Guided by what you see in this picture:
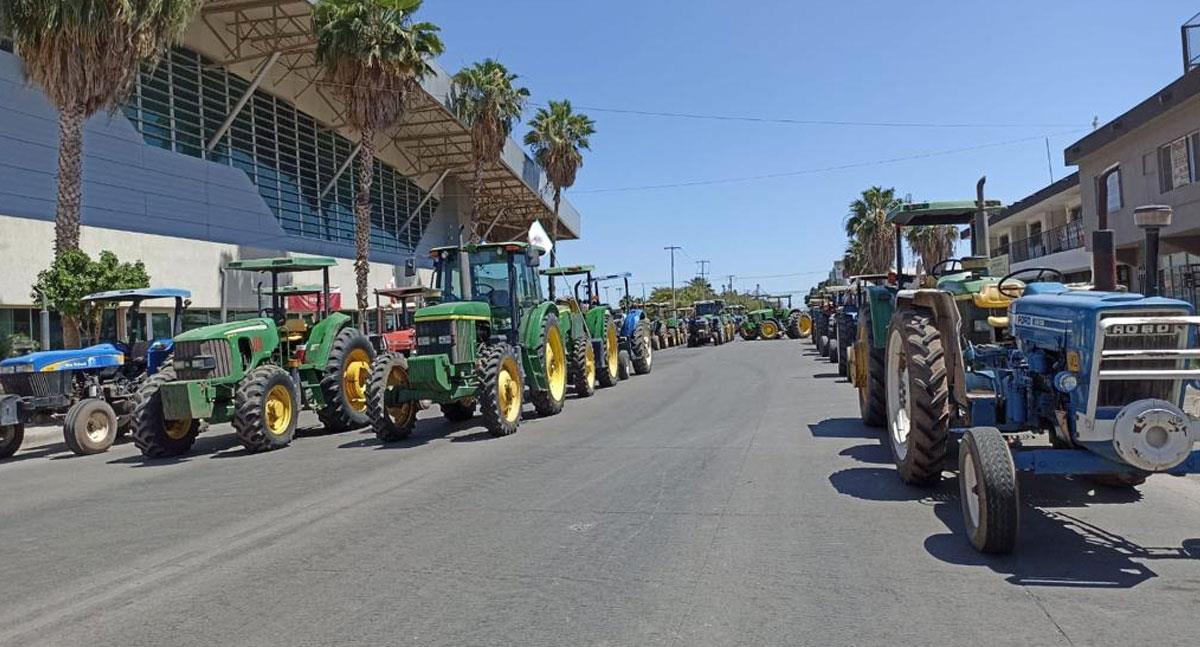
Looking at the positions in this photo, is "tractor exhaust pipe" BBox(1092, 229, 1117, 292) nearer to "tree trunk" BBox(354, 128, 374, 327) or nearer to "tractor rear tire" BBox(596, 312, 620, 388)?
"tractor rear tire" BBox(596, 312, 620, 388)

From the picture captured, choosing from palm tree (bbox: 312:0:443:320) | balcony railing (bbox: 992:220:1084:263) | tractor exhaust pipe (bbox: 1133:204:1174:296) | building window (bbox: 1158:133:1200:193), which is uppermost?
palm tree (bbox: 312:0:443:320)

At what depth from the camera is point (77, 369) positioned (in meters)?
13.1

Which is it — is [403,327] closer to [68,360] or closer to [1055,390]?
[68,360]

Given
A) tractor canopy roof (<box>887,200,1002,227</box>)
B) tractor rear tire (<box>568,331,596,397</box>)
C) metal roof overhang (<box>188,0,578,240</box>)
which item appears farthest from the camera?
metal roof overhang (<box>188,0,578,240</box>)

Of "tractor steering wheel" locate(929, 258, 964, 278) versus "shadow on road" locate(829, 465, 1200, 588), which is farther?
"tractor steering wheel" locate(929, 258, 964, 278)

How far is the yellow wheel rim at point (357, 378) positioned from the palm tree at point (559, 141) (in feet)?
89.5

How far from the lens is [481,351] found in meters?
12.2

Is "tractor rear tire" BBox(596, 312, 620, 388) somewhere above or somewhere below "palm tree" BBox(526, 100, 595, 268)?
below

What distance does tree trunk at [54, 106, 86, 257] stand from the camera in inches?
659

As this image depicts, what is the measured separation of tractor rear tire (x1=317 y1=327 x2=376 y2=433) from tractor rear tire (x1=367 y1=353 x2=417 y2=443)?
809 mm

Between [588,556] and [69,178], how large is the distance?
15596 millimetres

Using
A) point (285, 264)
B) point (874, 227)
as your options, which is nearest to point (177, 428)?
point (285, 264)

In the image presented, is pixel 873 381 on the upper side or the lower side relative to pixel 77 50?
lower

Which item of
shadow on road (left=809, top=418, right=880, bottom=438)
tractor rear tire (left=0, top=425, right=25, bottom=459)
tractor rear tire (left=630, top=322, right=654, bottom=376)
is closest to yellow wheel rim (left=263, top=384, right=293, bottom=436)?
tractor rear tire (left=0, top=425, right=25, bottom=459)
